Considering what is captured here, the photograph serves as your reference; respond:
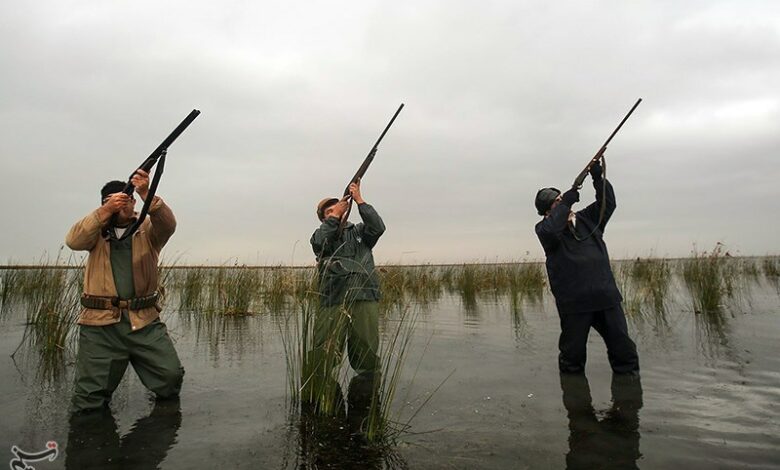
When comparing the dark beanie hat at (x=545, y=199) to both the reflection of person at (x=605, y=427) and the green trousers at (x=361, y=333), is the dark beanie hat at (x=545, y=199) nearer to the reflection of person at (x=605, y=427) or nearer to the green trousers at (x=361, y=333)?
the reflection of person at (x=605, y=427)

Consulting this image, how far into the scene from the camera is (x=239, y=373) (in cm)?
502

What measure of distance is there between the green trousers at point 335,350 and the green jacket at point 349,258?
0.46 ft

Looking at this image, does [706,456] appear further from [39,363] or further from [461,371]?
[39,363]

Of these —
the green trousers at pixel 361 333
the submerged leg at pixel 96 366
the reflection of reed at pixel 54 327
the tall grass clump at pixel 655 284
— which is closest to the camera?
the submerged leg at pixel 96 366

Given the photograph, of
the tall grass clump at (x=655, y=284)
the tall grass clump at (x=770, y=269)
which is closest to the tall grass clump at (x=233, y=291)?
the tall grass clump at (x=655, y=284)

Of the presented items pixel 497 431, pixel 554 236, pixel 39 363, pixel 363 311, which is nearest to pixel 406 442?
pixel 497 431

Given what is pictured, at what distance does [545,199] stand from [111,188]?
13.9ft

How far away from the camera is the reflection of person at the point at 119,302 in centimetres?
359

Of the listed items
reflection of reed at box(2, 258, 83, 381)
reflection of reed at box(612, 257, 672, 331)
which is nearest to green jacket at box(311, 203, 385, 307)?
reflection of reed at box(2, 258, 83, 381)

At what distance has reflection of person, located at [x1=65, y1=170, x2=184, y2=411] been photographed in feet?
11.8

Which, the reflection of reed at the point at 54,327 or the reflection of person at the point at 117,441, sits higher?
the reflection of reed at the point at 54,327

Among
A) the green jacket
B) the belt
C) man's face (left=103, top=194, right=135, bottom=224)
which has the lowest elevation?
the belt

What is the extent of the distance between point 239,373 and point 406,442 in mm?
2703

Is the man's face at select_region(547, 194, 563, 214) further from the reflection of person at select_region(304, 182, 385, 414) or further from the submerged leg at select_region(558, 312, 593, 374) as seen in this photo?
the reflection of person at select_region(304, 182, 385, 414)
